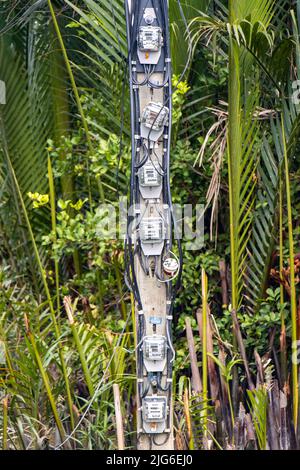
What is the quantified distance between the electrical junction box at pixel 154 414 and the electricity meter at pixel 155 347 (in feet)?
0.72

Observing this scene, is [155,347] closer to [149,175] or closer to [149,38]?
[149,175]

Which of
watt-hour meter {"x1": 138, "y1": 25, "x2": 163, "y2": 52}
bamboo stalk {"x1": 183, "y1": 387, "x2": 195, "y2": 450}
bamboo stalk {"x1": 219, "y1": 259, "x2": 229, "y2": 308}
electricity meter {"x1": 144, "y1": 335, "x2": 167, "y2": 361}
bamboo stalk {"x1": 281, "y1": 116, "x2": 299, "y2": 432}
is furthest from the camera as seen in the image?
bamboo stalk {"x1": 219, "y1": 259, "x2": 229, "y2": 308}

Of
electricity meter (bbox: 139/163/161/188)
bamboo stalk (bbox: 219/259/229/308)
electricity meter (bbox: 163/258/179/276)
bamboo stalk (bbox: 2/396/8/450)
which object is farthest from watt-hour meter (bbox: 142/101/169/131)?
bamboo stalk (bbox: 219/259/229/308)

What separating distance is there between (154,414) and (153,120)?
5.17 feet

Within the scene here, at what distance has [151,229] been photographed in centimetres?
471

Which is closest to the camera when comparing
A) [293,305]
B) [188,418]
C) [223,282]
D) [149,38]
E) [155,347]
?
[149,38]

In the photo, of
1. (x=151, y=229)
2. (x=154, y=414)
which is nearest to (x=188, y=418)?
(x=154, y=414)

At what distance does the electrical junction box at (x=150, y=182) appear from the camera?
472cm

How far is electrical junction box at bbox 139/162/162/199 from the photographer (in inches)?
186

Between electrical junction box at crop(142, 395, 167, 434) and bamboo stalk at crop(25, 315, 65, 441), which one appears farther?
bamboo stalk at crop(25, 315, 65, 441)

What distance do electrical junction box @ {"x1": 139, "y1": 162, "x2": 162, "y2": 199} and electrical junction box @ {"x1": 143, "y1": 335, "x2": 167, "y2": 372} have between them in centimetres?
77

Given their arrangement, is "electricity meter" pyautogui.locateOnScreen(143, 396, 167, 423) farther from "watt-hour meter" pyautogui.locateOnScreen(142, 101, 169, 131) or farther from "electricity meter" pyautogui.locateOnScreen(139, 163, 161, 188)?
"watt-hour meter" pyautogui.locateOnScreen(142, 101, 169, 131)

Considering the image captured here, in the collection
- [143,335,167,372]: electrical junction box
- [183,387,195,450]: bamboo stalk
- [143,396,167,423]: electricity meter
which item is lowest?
[183,387,195,450]: bamboo stalk

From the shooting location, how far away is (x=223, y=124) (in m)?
6.54
